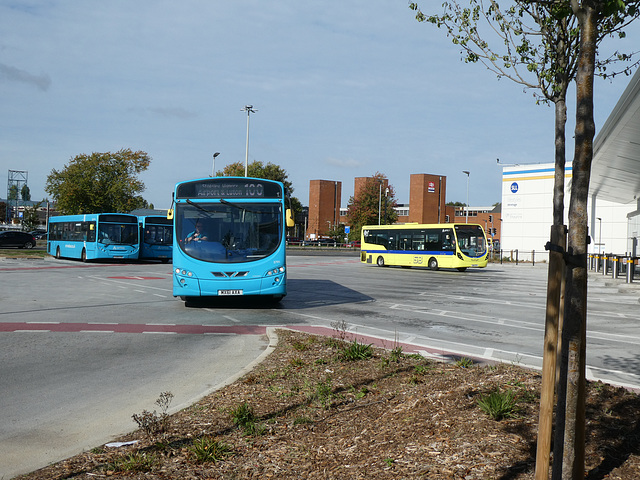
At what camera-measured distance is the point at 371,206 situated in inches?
3398

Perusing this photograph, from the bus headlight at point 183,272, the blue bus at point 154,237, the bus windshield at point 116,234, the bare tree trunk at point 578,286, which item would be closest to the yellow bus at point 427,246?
the blue bus at point 154,237

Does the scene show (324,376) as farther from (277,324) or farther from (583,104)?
(277,324)

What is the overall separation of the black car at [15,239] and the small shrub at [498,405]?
190 feet

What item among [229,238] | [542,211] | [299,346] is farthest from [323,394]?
[542,211]

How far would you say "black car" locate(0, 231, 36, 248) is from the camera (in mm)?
55666

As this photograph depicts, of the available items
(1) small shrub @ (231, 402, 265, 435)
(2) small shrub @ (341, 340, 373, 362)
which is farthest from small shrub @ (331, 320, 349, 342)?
(1) small shrub @ (231, 402, 265, 435)

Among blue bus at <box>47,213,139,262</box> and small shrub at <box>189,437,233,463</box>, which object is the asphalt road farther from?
blue bus at <box>47,213,139,262</box>

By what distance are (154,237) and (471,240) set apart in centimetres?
1983

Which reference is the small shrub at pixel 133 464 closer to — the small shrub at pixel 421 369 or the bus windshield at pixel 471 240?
the small shrub at pixel 421 369

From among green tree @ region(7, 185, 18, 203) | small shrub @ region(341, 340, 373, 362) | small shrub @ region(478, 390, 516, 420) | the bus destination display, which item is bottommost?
small shrub @ region(341, 340, 373, 362)

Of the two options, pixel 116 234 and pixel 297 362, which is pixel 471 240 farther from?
pixel 297 362

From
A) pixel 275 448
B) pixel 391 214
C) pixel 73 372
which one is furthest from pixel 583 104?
pixel 391 214

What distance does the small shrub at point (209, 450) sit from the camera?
14.7 ft

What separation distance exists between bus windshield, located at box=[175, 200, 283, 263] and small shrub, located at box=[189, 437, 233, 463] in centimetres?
1016
